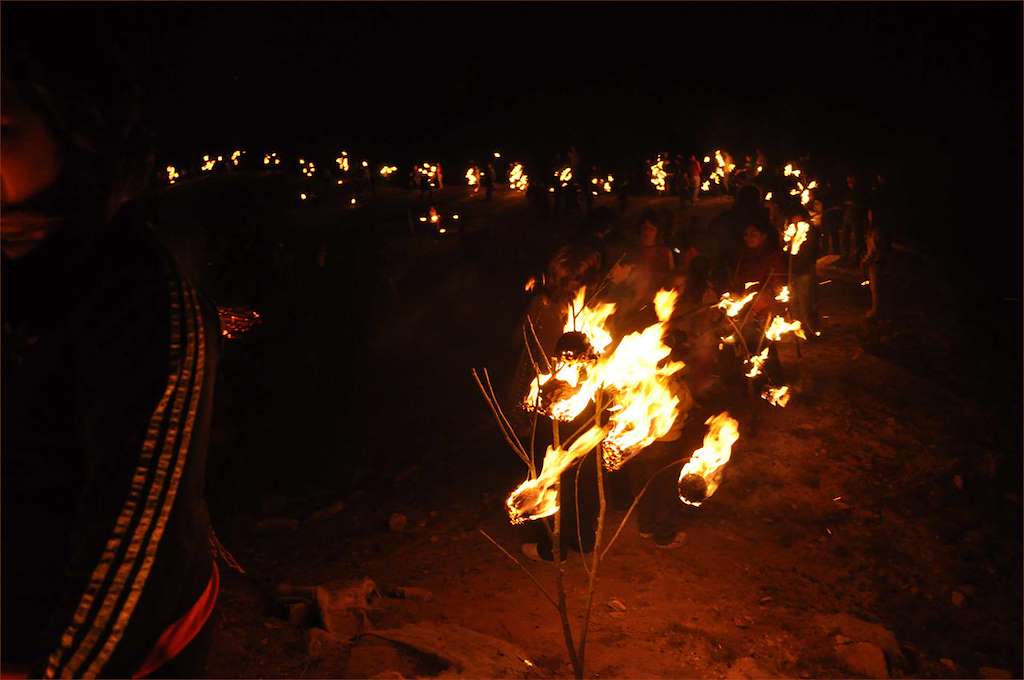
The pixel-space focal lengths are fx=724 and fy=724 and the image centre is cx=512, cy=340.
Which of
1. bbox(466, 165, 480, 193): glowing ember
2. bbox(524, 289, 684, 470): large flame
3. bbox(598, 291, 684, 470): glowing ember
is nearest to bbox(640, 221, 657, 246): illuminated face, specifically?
bbox(524, 289, 684, 470): large flame

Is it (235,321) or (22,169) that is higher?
(22,169)

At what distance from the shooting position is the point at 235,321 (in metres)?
2.26

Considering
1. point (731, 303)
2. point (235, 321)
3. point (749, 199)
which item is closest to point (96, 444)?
point (235, 321)

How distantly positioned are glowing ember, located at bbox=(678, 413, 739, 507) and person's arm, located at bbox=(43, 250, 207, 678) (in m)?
2.84

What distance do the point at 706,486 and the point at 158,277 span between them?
305cm

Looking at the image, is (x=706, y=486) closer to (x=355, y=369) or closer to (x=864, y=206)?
(x=355, y=369)

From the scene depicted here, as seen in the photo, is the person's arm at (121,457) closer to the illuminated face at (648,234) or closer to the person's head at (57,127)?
the person's head at (57,127)

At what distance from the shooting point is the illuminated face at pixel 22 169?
1323 mm

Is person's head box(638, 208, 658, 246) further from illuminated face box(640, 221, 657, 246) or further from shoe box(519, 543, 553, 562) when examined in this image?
shoe box(519, 543, 553, 562)

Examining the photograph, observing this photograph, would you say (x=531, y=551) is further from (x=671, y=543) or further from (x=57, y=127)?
(x=57, y=127)

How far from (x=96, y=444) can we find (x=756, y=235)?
20.8 feet

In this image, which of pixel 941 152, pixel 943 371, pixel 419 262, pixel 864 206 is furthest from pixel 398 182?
pixel 943 371

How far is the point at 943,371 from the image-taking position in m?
8.95

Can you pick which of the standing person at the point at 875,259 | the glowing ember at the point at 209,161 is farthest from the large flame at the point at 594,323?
the glowing ember at the point at 209,161
